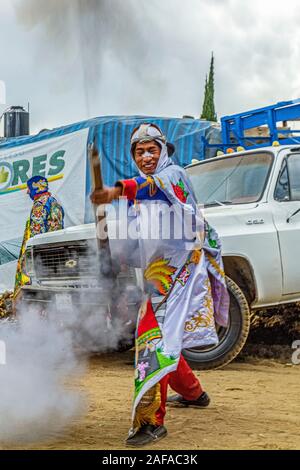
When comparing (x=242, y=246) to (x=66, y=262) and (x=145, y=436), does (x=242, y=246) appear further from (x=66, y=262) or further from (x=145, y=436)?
(x=145, y=436)

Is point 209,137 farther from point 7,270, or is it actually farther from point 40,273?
point 40,273

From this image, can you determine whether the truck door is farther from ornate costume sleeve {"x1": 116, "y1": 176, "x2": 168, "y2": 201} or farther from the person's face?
ornate costume sleeve {"x1": 116, "y1": 176, "x2": 168, "y2": 201}

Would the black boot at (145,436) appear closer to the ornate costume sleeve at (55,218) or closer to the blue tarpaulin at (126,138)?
the ornate costume sleeve at (55,218)

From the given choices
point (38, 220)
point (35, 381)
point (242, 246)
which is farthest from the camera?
point (38, 220)

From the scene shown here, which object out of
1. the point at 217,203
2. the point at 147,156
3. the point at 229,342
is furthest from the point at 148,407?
the point at 217,203

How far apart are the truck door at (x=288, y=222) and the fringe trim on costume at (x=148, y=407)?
2759mm

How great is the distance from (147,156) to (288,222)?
281 cm

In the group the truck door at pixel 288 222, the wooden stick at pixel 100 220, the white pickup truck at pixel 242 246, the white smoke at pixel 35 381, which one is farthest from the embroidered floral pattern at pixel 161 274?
the truck door at pixel 288 222

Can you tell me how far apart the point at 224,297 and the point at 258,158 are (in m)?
2.68

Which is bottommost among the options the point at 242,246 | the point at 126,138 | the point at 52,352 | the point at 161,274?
the point at 52,352

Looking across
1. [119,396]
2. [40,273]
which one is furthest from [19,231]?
[119,396]

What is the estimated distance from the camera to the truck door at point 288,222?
611cm

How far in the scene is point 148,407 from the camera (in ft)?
11.9

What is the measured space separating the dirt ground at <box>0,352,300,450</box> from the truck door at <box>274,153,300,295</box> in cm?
81
